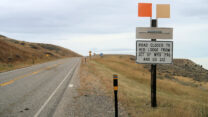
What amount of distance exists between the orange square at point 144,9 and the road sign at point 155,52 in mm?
1160

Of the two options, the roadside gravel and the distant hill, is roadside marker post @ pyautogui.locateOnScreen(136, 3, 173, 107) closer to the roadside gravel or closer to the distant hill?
the roadside gravel

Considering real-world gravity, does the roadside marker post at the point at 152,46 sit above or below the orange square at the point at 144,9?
below

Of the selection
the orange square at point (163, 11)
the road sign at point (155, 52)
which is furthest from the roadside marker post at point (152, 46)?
the orange square at point (163, 11)

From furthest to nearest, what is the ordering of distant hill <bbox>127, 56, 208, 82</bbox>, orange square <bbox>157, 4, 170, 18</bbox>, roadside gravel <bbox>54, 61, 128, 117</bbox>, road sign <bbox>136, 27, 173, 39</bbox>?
distant hill <bbox>127, 56, 208, 82</bbox> → orange square <bbox>157, 4, 170, 18</bbox> → road sign <bbox>136, 27, 173, 39</bbox> → roadside gravel <bbox>54, 61, 128, 117</bbox>

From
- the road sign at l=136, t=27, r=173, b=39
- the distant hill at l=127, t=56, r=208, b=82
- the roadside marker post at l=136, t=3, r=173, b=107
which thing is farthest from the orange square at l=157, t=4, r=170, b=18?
the distant hill at l=127, t=56, r=208, b=82

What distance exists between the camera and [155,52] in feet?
25.1

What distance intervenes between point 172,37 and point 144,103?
317 centimetres

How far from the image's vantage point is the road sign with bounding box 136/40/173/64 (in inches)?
300

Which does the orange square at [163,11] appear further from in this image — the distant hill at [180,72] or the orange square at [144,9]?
the distant hill at [180,72]

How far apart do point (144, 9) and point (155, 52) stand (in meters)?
1.84

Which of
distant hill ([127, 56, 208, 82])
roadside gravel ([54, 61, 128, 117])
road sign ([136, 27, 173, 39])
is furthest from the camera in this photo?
distant hill ([127, 56, 208, 82])

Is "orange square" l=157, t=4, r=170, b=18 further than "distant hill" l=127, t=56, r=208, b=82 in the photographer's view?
No

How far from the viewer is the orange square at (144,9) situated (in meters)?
7.60

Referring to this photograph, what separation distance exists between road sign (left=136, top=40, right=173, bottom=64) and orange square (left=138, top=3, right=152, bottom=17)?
1.16 metres
